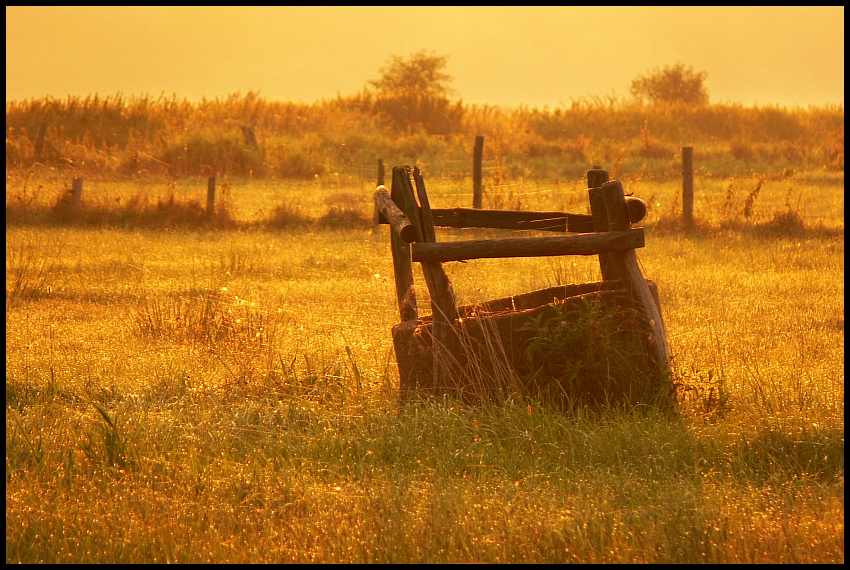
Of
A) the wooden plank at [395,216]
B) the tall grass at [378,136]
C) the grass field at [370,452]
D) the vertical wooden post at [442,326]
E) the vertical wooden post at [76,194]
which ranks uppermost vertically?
the tall grass at [378,136]

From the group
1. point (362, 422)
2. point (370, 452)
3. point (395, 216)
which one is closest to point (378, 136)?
point (395, 216)

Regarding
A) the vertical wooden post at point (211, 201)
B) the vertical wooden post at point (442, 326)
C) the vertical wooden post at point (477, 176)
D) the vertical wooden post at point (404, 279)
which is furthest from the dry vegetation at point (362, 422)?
the vertical wooden post at point (477, 176)

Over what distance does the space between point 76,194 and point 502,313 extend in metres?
13.4

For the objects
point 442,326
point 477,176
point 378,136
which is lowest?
point 442,326

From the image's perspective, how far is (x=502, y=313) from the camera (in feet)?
19.0

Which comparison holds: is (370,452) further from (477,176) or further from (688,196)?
(477,176)

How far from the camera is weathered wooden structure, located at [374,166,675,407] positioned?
219 inches

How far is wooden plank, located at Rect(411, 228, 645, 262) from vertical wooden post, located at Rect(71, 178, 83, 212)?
43.4 feet

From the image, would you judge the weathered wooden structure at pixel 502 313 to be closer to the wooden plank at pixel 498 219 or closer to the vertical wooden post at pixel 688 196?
the wooden plank at pixel 498 219

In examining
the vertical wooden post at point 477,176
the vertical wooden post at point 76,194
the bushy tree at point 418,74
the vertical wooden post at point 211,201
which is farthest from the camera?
the bushy tree at point 418,74

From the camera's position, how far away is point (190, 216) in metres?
17.3

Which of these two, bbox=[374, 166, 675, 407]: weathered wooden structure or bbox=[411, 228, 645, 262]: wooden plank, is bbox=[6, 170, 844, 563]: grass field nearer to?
bbox=[374, 166, 675, 407]: weathered wooden structure

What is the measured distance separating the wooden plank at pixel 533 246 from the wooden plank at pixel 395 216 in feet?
0.29

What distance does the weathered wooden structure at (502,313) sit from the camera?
5.55 m
